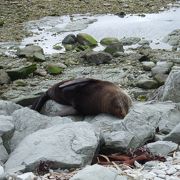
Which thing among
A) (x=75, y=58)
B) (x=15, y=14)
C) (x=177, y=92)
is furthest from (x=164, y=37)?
(x=177, y=92)

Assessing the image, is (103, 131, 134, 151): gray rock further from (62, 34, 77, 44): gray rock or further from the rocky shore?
(62, 34, 77, 44): gray rock

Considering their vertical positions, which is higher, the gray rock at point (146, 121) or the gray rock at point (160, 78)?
the gray rock at point (146, 121)

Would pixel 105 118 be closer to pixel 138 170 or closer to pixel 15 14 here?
pixel 138 170

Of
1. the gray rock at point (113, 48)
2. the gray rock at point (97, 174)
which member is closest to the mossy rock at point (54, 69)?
the gray rock at point (113, 48)

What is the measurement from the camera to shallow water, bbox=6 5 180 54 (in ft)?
67.9

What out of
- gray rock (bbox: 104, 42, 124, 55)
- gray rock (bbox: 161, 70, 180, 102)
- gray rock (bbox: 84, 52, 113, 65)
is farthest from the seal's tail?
gray rock (bbox: 104, 42, 124, 55)

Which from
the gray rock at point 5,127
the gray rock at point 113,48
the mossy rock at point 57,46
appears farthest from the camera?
the mossy rock at point 57,46

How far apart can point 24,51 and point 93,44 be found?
2.73 m

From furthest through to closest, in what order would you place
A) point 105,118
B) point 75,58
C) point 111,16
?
point 111,16
point 75,58
point 105,118

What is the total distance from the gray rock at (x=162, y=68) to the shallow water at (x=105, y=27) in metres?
3.58

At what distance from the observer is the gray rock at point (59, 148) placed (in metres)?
6.05

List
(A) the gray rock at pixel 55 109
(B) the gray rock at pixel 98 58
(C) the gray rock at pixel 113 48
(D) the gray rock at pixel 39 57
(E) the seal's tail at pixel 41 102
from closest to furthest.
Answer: (A) the gray rock at pixel 55 109
(E) the seal's tail at pixel 41 102
(B) the gray rock at pixel 98 58
(D) the gray rock at pixel 39 57
(C) the gray rock at pixel 113 48

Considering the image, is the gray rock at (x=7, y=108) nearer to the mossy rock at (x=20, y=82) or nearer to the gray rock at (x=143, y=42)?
the mossy rock at (x=20, y=82)

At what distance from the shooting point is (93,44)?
63.8ft
